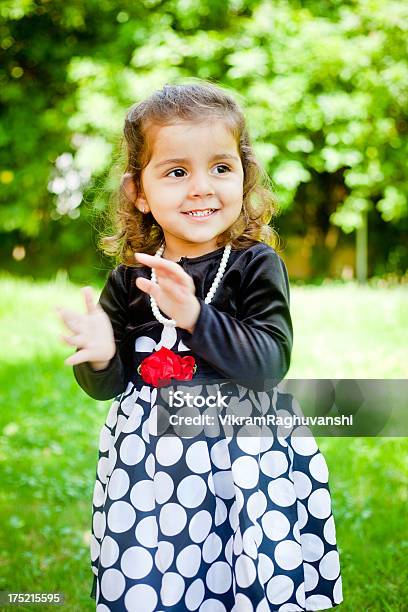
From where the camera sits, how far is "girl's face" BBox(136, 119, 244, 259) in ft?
3.19

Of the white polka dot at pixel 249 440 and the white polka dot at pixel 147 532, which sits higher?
the white polka dot at pixel 249 440

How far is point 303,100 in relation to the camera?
4277mm

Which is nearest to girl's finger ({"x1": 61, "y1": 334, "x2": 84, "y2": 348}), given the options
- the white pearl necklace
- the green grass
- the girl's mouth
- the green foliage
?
the white pearl necklace

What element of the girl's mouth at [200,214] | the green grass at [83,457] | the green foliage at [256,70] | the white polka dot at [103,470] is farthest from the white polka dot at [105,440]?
the green foliage at [256,70]

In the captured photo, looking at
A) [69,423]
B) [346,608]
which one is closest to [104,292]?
[346,608]

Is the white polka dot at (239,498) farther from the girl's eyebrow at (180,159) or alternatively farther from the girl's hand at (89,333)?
the girl's eyebrow at (180,159)

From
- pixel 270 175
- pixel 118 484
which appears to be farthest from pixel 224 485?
pixel 270 175

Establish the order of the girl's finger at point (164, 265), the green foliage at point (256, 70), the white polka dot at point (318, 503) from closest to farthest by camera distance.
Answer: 1. the girl's finger at point (164, 265)
2. the white polka dot at point (318, 503)
3. the green foliage at point (256, 70)

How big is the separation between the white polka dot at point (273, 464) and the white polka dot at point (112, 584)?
22 centimetres

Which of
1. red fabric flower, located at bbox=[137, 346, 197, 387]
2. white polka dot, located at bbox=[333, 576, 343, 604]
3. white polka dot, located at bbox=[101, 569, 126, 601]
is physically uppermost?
red fabric flower, located at bbox=[137, 346, 197, 387]

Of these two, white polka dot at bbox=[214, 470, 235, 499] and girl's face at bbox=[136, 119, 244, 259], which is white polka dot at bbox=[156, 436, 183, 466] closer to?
white polka dot at bbox=[214, 470, 235, 499]

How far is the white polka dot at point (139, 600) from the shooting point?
37.6 inches

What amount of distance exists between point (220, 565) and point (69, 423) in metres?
1.55

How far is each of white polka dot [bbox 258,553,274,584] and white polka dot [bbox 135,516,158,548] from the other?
0.13m
